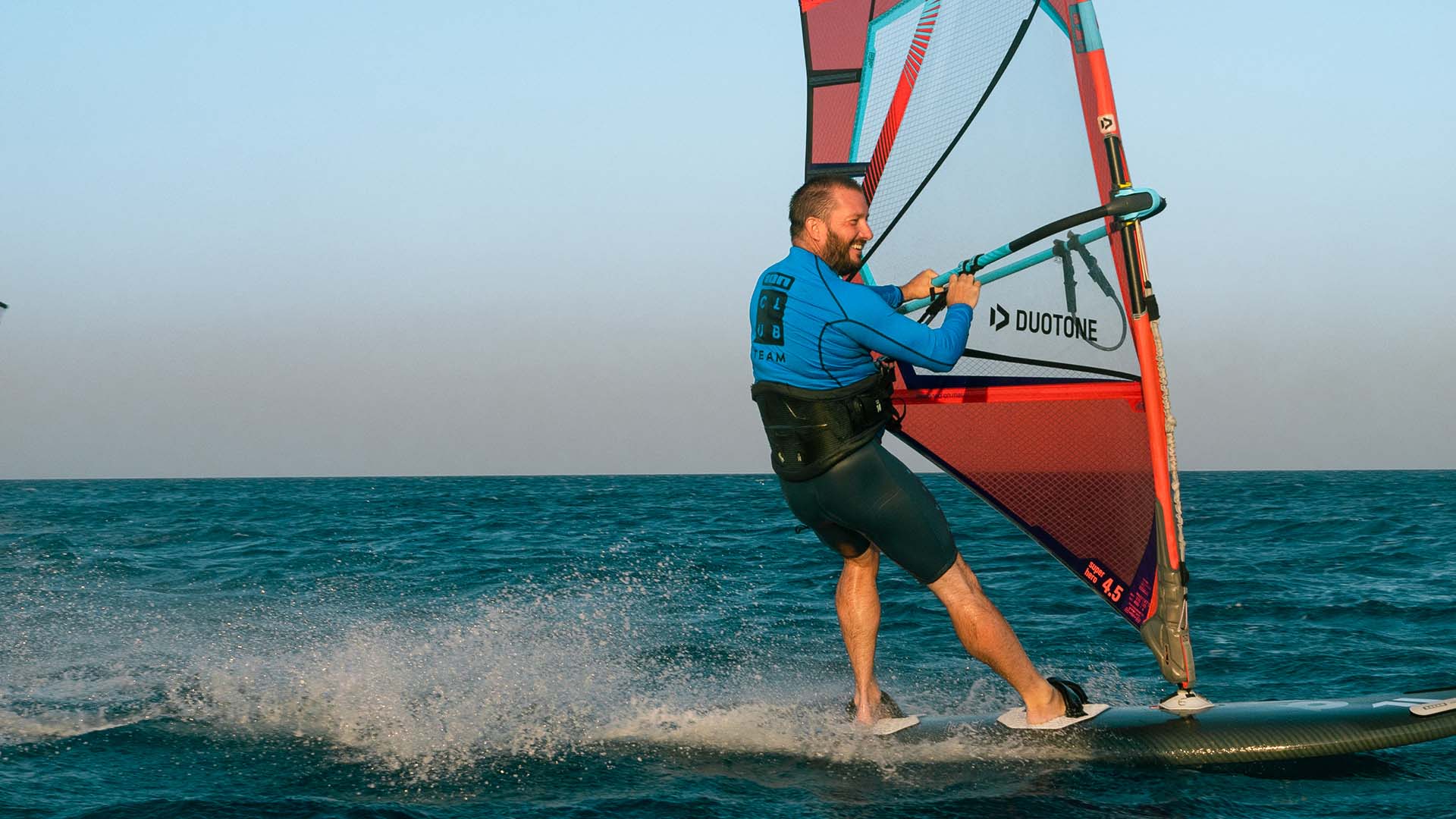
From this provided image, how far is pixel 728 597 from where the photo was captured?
9.25 metres

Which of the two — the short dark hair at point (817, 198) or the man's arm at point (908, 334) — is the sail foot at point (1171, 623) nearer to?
the man's arm at point (908, 334)

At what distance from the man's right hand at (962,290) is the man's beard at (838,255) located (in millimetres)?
356

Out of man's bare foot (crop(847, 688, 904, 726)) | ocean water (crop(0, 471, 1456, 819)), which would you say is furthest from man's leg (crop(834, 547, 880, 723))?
ocean water (crop(0, 471, 1456, 819))

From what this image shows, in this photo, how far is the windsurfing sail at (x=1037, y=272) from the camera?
4.45 metres

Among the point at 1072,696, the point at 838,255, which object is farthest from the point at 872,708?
the point at 838,255

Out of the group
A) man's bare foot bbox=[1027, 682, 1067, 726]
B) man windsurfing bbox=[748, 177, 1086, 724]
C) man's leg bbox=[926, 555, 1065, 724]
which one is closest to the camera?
man windsurfing bbox=[748, 177, 1086, 724]

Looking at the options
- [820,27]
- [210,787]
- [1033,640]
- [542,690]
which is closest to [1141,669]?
[1033,640]

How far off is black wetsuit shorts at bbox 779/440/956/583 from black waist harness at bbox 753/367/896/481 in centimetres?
5

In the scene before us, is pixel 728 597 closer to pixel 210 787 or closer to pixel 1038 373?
pixel 1038 373

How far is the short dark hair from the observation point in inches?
165

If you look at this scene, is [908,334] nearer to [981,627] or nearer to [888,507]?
[888,507]

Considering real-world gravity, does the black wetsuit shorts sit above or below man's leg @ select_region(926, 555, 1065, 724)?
above

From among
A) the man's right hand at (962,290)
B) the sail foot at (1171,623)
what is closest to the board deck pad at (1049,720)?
the sail foot at (1171,623)

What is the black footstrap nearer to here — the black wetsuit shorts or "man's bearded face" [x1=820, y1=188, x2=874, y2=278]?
the black wetsuit shorts
